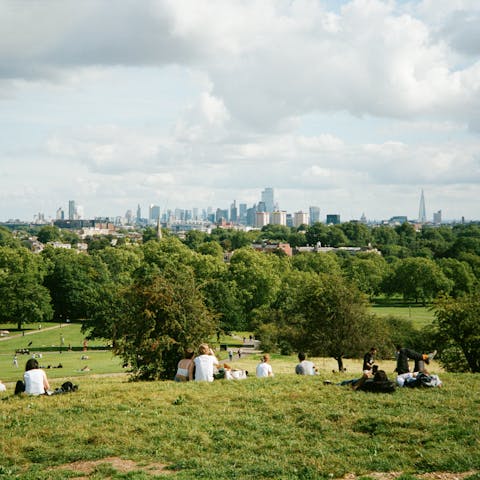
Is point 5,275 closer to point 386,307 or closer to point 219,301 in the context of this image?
point 219,301

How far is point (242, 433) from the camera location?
491 inches

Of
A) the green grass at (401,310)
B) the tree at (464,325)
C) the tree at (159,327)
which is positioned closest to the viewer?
the tree at (159,327)

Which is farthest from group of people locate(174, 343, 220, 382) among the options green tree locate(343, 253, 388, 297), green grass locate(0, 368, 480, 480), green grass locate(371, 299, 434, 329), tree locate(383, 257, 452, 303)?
green tree locate(343, 253, 388, 297)

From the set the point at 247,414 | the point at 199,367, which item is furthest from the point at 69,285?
the point at 247,414

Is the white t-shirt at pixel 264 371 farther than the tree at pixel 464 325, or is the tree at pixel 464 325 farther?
the tree at pixel 464 325

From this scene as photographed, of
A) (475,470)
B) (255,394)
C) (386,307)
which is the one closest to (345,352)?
(255,394)

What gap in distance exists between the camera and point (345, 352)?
35031 millimetres

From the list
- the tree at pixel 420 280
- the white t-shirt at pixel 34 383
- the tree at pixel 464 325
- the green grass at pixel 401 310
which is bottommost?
the green grass at pixel 401 310

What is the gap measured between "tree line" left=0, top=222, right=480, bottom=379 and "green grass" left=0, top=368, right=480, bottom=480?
8836 mm

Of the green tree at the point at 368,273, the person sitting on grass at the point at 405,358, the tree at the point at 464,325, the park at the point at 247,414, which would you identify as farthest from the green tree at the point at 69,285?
the person sitting on grass at the point at 405,358

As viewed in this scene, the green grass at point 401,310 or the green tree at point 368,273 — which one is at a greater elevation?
the green tree at point 368,273

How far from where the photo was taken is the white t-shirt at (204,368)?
17625 mm

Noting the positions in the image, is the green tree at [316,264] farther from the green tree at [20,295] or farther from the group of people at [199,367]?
the group of people at [199,367]

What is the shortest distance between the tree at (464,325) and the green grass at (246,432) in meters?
15.1
